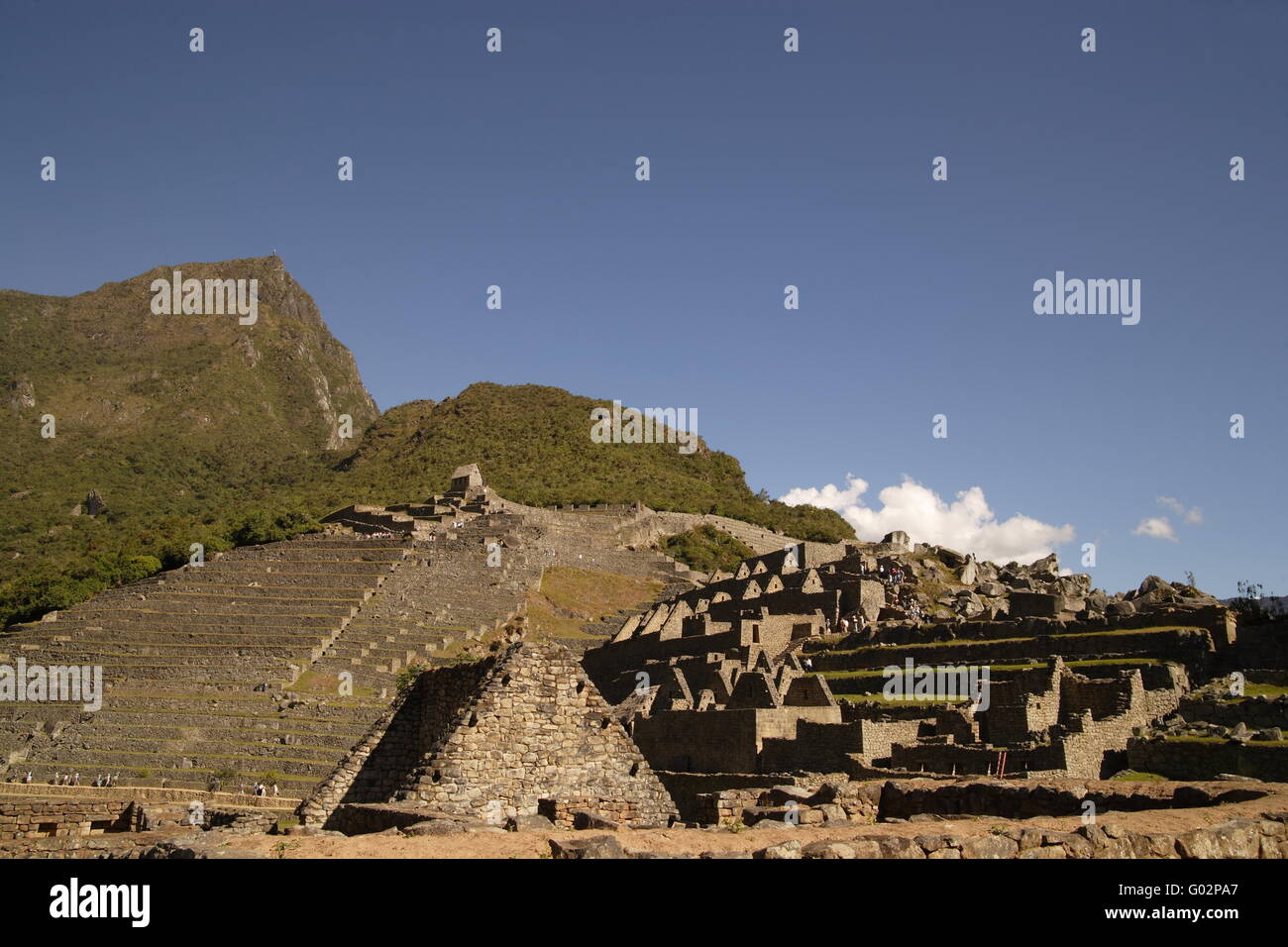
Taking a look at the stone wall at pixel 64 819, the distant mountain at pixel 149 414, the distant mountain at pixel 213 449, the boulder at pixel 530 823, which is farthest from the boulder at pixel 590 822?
the distant mountain at pixel 149 414

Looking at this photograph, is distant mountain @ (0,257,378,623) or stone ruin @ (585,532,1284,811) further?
distant mountain @ (0,257,378,623)

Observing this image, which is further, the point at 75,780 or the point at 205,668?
the point at 205,668

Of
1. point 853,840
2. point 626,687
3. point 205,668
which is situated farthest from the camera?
point 205,668

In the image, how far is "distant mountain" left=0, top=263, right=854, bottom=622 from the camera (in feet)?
284

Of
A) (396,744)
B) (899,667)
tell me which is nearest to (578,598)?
(899,667)

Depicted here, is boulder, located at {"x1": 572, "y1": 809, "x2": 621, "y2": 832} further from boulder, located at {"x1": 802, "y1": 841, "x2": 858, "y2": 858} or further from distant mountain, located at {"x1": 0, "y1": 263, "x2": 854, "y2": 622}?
distant mountain, located at {"x1": 0, "y1": 263, "x2": 854, "y2": 622}

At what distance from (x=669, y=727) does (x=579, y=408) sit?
9341cm

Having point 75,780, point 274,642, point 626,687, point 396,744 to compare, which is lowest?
point 75,780

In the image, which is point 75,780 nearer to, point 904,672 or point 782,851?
point 904,672

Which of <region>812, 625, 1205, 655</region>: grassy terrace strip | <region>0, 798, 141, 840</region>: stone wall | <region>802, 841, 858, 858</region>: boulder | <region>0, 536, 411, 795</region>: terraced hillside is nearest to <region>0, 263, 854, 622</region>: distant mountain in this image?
<region>0, 536, 411, 795</region>: terraced hillside

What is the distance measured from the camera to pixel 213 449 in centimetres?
13550

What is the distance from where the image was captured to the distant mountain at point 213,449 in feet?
284

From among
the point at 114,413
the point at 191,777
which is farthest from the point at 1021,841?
the point at 114,413
